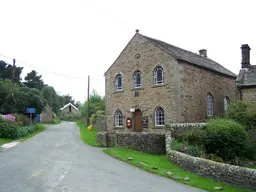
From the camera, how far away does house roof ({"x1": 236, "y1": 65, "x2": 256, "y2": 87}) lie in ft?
77.4

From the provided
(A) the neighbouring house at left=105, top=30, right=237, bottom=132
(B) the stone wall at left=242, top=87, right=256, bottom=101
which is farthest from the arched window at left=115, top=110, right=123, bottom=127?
(B) the stone wall at left=242, top=87, right=256, bottom=101

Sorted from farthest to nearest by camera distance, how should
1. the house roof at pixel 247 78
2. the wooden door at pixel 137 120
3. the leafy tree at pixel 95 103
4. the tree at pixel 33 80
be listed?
the tree at pixel 33 80 → the leafy tree at pixel 95 103 → the wooden door at pixel 137 120 → the house roof at pixel 247 78

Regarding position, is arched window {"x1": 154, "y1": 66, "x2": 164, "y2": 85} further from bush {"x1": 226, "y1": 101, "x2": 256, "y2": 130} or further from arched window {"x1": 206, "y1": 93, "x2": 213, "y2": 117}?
bush {"x1": 226, "y1": 101, "x2": 256, "y2": 130}

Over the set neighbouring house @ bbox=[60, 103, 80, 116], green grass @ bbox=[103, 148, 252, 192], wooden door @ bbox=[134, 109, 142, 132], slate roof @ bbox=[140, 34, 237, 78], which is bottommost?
green grass @ bbox=[103, 148, 252, 192]

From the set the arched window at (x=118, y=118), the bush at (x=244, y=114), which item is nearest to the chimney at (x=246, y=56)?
the bush at (x=244, y=114)

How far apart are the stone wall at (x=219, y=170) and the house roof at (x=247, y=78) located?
39.4ft

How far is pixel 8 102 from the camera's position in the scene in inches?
1387

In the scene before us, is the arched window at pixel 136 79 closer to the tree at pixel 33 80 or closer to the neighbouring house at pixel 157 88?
the neighbouring house at pixel 157 88

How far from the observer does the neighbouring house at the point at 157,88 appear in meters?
22.7

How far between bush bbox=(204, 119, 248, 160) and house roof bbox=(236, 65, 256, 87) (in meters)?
9.64

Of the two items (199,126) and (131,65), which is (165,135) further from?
(131,65)

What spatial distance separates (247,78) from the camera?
24.5 metres

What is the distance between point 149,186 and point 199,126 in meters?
9.06

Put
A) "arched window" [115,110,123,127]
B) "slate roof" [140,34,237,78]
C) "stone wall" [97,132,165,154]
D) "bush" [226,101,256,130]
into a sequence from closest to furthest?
"bush" [226,101,256,130] → "stone wall" [97,132,165,154] → "slate roof" [140,34,237,78] → "arched window" [115,110,123,127]
